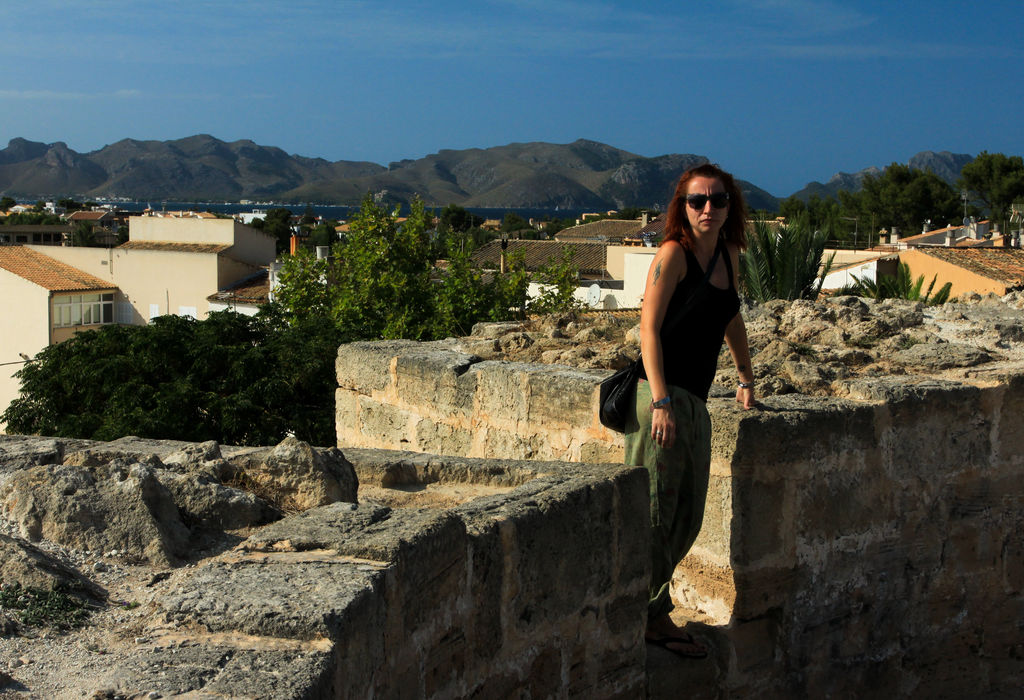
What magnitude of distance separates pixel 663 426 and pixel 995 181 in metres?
53.0

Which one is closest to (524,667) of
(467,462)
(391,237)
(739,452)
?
(467,462)

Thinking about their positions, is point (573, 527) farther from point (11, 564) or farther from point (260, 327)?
point (260, 327)

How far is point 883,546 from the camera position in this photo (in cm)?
450

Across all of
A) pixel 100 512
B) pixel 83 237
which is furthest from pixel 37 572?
pixel 83 237

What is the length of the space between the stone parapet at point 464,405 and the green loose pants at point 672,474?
2.28ft

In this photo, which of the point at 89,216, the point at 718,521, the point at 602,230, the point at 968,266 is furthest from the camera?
the point at 89,216

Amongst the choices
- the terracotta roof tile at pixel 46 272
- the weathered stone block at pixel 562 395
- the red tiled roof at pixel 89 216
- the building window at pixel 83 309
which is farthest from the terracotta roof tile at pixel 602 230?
the weathered stone block at pixel 562 395

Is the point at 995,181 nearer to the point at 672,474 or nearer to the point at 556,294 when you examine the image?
the point at 556,294

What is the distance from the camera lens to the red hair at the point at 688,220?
3619mm

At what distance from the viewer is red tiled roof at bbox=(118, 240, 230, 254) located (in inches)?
1542

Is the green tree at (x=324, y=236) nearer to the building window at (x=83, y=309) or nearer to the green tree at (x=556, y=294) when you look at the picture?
the building window at (x=83, y=309)

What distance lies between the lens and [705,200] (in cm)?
361

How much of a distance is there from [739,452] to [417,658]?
1.71m

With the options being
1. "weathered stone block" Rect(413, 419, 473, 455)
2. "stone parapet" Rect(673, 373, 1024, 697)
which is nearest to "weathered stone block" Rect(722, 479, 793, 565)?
"stone parapet" Rect(673, 373, 1024, 697)
